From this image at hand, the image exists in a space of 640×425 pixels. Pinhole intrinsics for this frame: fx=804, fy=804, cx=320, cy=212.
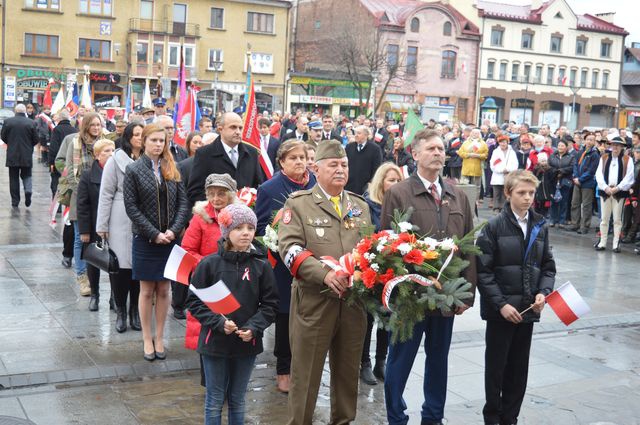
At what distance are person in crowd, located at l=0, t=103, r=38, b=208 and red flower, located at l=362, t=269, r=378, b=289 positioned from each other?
1298 cm

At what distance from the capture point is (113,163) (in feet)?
25.1

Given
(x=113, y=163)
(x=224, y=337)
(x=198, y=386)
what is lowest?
(x=198, y=386)

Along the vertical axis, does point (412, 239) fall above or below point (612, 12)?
below

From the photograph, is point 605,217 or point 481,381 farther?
point 605,217

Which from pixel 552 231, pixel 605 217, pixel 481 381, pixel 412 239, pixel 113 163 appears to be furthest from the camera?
pixel 552 231

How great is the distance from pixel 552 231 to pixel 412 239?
44.7 feet

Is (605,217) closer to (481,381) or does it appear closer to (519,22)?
(481,381)

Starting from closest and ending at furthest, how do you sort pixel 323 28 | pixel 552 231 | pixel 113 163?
pixel 113 163 < pixel 552 231 < pixel 323 28

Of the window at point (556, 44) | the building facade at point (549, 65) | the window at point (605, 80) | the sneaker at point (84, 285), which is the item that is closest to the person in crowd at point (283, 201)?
the sneaker at point (84, 285)

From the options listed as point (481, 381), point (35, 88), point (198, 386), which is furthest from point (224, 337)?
point (35, 88)

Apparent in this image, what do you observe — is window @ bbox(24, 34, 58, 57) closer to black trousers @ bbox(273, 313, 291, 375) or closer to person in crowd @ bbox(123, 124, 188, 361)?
person in crowd @ bbox(123, 124, 188, 361)

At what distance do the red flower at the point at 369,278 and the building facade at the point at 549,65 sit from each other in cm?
6361

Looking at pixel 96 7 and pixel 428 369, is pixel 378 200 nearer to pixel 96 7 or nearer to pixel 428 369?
pixel 428 369

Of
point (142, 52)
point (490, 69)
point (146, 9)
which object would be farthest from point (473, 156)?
point (490, 69)
